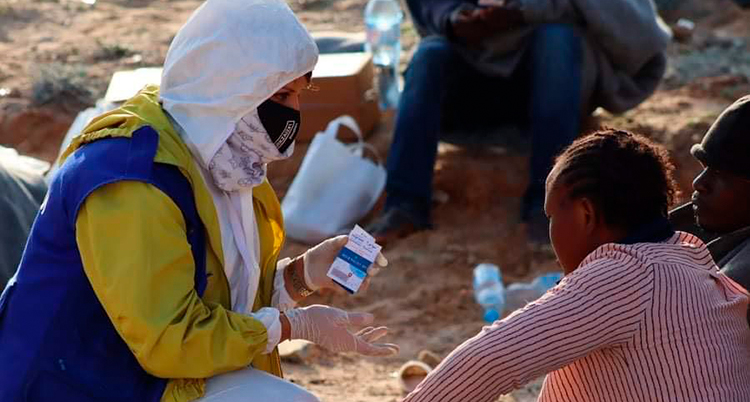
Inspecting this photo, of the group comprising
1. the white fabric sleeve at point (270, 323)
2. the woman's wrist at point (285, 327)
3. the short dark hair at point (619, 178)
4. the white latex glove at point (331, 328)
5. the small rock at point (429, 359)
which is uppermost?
the short dark hair at point (619, 178)

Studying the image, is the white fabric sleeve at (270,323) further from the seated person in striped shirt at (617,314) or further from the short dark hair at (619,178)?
the short dark hair at (619,178)

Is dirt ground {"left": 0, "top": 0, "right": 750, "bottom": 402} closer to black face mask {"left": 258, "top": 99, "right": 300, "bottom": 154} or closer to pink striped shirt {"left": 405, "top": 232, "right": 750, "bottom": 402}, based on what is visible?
black face mask {"left": 258, "top": 99, "right": 300, "bottom": 154}

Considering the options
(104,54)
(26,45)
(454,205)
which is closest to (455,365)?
(454,205)

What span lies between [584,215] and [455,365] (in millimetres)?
399

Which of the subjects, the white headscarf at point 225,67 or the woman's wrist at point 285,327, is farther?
the woman's wrist at point 285,327

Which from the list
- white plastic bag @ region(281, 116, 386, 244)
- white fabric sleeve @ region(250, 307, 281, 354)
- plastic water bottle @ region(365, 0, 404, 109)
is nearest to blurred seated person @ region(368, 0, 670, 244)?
white plastic bag @ region(281, 116, 386, 244)

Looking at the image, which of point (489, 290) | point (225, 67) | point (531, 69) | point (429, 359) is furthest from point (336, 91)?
point (225, 67)

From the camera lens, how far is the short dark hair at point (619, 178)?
229cm

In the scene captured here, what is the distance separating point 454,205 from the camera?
18.6ft

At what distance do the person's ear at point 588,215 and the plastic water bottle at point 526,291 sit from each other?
235cm

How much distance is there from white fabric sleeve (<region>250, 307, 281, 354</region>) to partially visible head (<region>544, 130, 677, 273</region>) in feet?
2.21

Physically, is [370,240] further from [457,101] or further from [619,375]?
[457,101]

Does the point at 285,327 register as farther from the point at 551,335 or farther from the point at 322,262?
the point at 551,335

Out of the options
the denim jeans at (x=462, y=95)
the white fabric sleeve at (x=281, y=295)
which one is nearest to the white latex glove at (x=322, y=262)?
the white fabric sleeve at (x=281, y=295)
